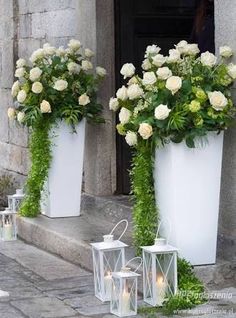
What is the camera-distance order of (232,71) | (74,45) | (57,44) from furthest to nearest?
(57,44), (74,45), (232,71)

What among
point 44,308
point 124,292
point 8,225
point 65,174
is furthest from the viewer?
point 8,225

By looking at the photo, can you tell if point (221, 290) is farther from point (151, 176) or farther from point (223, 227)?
point (151, 176)

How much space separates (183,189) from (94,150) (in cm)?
225

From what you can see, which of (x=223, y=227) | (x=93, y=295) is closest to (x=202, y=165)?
(x=223, y=227)

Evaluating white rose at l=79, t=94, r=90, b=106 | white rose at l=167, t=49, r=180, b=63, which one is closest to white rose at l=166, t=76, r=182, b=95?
white rose at l=167, t=49, r=180, b=63

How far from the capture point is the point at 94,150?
798 cm

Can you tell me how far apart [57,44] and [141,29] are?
0.85m

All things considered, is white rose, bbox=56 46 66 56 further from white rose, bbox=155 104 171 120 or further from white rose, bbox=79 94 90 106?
white rose, bbox=155 104 171 120

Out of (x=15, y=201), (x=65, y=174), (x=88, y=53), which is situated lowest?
(x=15, y=201)

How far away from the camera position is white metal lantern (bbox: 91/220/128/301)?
579 centimetres

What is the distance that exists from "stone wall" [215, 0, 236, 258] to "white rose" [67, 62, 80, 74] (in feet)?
5.66

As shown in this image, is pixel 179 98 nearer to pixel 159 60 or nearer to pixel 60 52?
pixel 159 60

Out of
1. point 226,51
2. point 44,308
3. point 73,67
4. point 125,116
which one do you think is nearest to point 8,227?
point 73,67

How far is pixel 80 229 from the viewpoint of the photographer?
7410 mm
